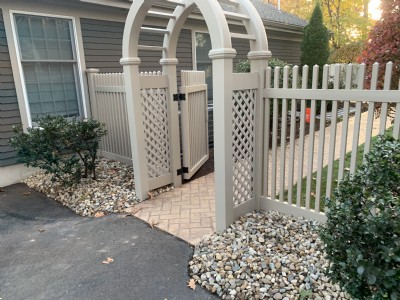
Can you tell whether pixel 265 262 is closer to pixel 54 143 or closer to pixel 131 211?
pixel 131 211

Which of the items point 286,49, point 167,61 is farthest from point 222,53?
point 286,49

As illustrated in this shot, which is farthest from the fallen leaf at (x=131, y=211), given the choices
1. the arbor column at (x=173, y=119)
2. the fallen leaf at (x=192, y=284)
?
the fallen leaf at (x=192, y=284)

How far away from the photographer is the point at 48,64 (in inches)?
212

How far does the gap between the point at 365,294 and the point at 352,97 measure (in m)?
1.67

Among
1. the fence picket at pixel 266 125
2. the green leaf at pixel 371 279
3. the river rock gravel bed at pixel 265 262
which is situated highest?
the fence picket at pixel 266 125

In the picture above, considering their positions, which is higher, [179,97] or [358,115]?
[179,97]

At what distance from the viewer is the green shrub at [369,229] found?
154cm

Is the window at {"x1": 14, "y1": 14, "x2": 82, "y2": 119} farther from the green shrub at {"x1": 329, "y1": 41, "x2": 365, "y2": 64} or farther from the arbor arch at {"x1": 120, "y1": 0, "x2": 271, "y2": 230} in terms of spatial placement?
the green shrub at {"x1": 329, "y1": 41, "x2": 365, "y2": 64}

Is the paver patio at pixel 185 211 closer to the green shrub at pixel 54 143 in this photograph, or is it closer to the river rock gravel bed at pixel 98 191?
the river rock gravel bed at pixel 98 191

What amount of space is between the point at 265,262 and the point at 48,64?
5.03 meters

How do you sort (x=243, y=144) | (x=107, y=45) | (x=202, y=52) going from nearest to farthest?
(x=243, y=144)
(x=107, y=45)
(x=202, y=52)

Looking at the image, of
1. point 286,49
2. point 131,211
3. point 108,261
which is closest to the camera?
point 108,261

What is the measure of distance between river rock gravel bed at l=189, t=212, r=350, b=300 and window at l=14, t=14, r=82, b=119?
13.7 feet

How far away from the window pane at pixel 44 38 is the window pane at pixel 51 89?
170mm
